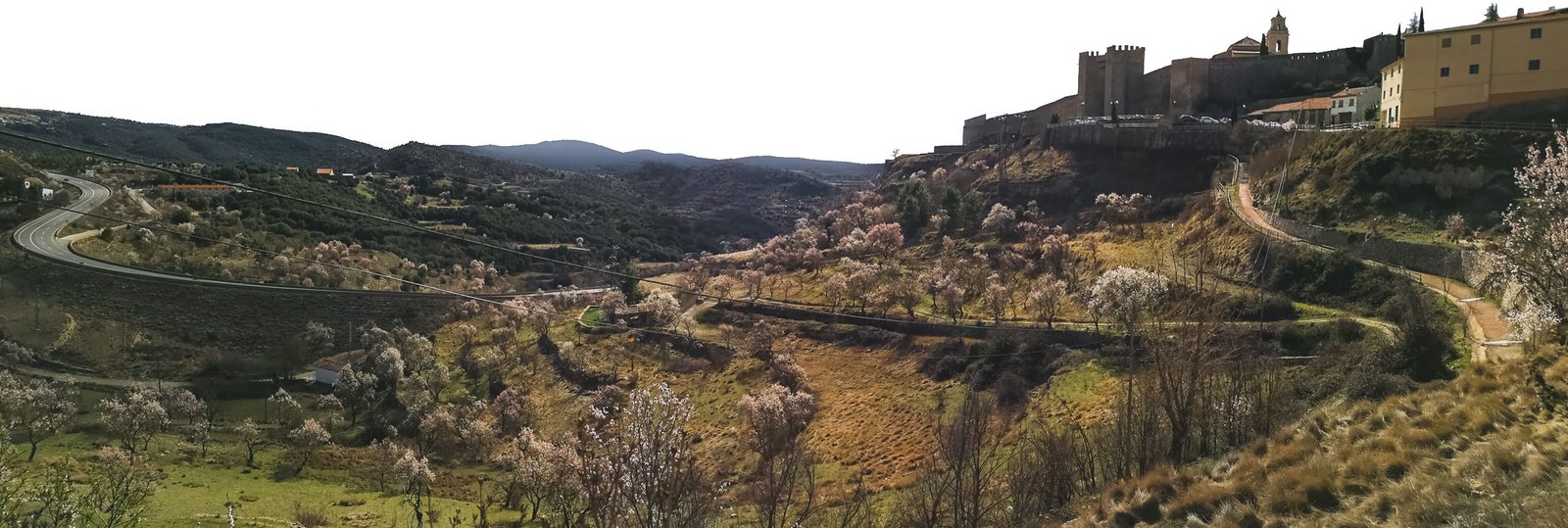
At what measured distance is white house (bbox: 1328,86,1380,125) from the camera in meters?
47.7

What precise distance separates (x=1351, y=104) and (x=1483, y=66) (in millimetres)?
15869

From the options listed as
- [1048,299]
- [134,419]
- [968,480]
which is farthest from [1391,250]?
[134,419]

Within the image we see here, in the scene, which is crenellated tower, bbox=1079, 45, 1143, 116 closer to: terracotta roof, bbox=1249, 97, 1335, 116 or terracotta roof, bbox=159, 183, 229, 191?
terracotta roof, bbox=1249, 97, 1335, 116

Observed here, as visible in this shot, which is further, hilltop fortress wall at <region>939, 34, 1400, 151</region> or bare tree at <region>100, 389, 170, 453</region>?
hilltop fortress wall at <region>939, 34, 1400, 151</region>

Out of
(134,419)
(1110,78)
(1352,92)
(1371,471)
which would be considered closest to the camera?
(1371,471)

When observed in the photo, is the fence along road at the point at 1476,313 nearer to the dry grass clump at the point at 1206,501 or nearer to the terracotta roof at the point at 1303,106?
the dry grass clump at the point at 1206,501

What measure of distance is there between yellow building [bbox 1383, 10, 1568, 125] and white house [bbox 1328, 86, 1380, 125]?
9.96m

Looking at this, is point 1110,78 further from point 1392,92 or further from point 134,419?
point 134,419

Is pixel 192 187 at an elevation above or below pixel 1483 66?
below

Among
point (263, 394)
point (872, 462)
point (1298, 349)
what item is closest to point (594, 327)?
point (263, 394)

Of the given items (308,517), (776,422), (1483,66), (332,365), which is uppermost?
(1483,66)

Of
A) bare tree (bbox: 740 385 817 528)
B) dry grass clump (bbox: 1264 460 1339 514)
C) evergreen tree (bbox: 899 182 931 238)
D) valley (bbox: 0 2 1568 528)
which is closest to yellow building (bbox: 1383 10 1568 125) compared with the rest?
valley (bbox: 0 2 1568 528)

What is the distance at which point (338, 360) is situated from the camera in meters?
46.2

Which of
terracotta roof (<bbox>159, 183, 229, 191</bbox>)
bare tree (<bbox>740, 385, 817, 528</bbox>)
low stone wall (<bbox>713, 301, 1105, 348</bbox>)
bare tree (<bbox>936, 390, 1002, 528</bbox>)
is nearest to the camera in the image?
bare tree (<bbox>936, 390, 1002, 528</bbox>)
